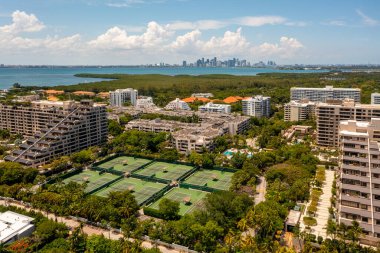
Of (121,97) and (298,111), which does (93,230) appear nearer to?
(298,111)

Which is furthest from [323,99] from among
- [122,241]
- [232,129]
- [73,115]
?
[122,241]

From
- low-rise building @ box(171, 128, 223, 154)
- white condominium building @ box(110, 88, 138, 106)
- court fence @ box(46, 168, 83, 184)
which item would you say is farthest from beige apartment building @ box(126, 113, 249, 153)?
white condominium building @ box(110, 88, 138, 106)

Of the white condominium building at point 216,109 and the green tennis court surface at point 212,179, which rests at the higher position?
the white condominium building at point 216,109

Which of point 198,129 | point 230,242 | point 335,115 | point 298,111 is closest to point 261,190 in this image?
point 230,242

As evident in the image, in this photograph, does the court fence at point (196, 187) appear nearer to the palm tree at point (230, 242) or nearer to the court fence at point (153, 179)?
the court fence at point (153, 179)

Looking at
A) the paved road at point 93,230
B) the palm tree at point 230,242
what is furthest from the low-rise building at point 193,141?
the palm tree at point 230,242

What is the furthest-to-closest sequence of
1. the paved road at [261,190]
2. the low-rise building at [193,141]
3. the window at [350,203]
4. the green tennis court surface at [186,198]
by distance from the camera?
the low-rise building at [193,141]
the paved road at [261,190]
the green tennis court surface at [186,198]
the window at [350,203]

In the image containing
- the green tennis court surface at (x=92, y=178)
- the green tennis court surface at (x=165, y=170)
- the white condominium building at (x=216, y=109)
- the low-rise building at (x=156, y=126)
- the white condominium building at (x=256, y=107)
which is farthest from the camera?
the white condominium building at (x=216, y=109)
